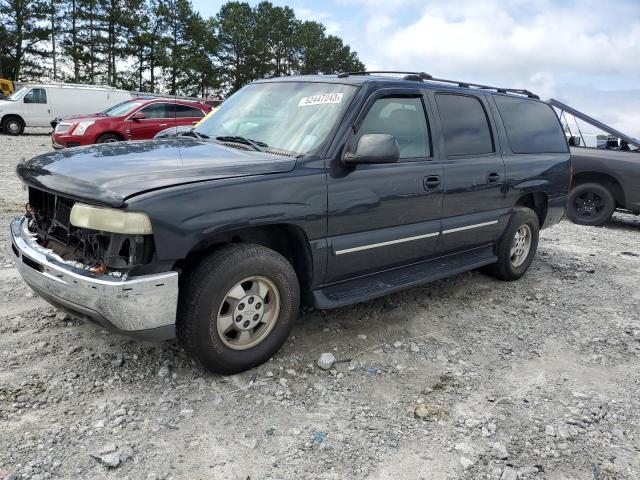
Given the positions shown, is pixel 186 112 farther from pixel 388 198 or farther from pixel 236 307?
pixel 236 307

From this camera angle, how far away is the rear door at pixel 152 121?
13.7 m

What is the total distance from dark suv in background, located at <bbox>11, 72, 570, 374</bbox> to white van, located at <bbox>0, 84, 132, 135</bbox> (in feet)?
58.9

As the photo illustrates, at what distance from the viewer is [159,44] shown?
47.2m

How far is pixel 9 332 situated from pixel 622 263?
6.48 meters

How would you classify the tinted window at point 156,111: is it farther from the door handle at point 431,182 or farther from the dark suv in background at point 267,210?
the door handle at point 431,182

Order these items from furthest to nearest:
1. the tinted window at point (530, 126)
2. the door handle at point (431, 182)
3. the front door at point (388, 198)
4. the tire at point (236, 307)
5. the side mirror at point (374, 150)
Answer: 1. the tinted window at point (530, 126)
2. the door handle at point (431, 182)
3. the front door at point (388, 198)
4. the side mirror at point (374, 150)
5. the tire at point (236, 307)

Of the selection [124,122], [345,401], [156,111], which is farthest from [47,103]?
[345,401]

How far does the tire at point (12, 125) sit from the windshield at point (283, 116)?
1795 cm

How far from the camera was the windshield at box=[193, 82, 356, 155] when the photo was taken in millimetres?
3576

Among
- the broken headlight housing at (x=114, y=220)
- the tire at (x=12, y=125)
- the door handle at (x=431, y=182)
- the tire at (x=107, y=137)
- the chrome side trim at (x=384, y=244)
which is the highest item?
the door handle at (x=431, y=182)

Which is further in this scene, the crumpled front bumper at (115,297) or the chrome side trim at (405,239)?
the chrome side trim at (405,239)

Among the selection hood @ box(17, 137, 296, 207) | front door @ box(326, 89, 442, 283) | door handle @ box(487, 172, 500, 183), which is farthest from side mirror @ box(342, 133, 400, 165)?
door handle @ box(487, 172, 500, 183)

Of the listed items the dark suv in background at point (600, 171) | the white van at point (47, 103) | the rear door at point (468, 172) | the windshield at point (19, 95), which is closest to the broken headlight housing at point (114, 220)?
the rear door at point (468, 172)

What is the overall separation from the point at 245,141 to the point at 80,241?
1282 mm
